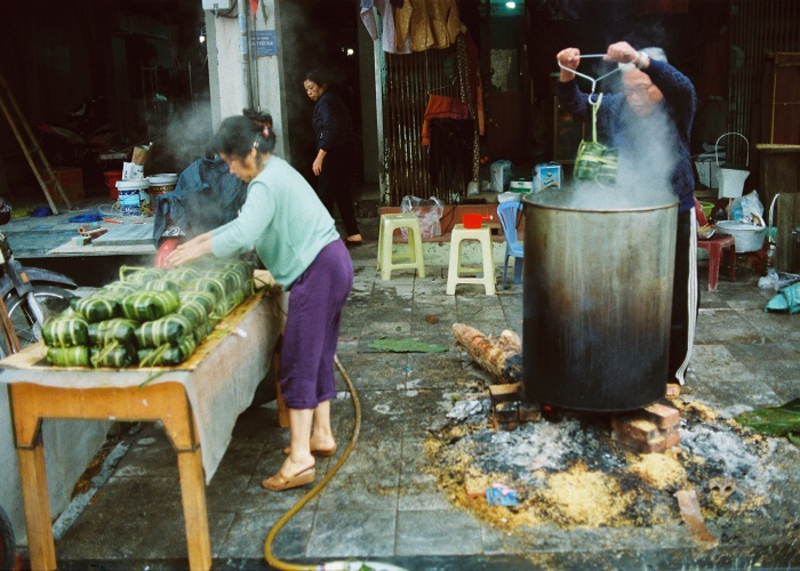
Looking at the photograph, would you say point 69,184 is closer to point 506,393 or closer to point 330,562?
point 506,393

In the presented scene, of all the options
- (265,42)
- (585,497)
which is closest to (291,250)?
(585,497)

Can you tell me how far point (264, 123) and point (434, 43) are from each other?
615cm

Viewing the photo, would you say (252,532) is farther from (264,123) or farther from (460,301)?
(460,301)

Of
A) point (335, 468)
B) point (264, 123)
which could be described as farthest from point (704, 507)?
point (264, 123)

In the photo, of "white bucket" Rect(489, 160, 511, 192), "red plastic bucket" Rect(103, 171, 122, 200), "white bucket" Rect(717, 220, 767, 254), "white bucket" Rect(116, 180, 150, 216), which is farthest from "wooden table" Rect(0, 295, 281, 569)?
"red plastic bucket" Rect(103, 171, 122, 200)

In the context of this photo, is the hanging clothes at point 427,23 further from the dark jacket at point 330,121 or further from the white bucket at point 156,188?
the white bucket at point 156,188

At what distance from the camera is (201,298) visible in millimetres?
4324

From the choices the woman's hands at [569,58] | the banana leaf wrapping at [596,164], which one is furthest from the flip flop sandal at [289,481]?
the woman's hands at [569,58]

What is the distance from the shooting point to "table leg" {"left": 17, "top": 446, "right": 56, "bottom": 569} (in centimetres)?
401

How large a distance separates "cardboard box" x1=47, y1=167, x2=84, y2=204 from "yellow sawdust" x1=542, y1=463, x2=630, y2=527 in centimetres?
1278

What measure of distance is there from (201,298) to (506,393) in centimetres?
220

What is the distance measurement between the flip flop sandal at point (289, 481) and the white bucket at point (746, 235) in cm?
636

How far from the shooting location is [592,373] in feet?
15.9

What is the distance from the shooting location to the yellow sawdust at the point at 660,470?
4.71 metres
